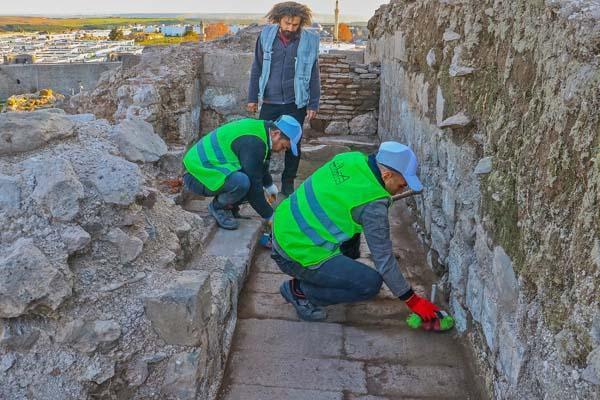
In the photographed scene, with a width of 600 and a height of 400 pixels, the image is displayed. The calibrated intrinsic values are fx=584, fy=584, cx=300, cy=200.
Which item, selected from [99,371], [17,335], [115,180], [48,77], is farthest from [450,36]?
[48,77]

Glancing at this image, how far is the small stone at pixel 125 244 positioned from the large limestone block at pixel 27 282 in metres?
0.38

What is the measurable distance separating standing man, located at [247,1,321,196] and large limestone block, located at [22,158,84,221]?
7.55ft

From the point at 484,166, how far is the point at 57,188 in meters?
2.13

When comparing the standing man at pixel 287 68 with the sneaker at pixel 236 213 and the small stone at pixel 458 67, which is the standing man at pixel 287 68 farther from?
the small stone at pixel 458 67

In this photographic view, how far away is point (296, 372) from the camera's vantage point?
3055mm

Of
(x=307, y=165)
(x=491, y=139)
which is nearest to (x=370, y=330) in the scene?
(x=491, y=139)

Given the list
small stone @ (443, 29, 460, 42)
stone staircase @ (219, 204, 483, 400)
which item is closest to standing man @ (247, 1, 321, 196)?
small stone @ (443, 29, 460, 42)

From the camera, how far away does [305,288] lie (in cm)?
349

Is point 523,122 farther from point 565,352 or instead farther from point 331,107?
point 331,107

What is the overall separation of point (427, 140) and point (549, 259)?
7.94 ft

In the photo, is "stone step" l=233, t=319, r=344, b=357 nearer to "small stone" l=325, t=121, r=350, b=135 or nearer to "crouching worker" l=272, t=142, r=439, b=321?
"crouching worker" l=272, t=142, r=439, b=321

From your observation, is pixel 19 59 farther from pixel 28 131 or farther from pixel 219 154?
A: pixel 28 131

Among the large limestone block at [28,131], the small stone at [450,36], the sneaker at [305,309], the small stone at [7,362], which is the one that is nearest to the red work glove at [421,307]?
the sneaker at [305,309]

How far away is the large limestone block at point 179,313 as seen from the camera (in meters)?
2.70
